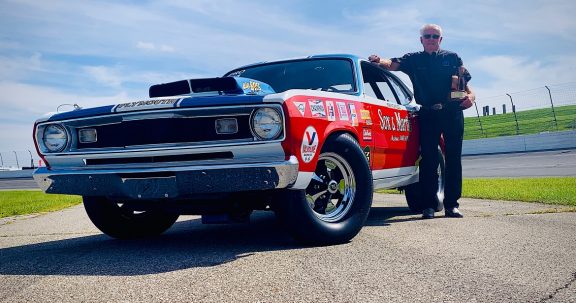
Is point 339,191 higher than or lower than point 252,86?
lower

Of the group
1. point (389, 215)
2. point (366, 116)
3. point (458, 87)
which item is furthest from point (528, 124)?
point (366, 116)

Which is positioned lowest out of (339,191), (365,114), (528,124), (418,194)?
(418,194)

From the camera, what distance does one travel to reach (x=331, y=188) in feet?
12.8

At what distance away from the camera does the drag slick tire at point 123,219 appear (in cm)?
427

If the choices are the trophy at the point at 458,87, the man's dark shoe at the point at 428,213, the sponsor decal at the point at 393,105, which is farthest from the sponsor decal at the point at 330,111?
the trophy at the point at 458,87

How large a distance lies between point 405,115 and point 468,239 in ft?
6.40

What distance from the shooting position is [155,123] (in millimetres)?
3590

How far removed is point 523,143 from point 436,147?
21902mm

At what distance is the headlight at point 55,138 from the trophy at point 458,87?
3643 mm

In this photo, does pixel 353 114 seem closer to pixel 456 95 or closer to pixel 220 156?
pixel 220 156

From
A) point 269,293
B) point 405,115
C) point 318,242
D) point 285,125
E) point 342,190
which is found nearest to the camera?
point 269,293

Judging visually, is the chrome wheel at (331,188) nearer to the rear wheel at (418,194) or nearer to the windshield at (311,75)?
the windshield at (311,75)

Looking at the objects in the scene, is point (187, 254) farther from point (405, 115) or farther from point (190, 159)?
point (405, 115)

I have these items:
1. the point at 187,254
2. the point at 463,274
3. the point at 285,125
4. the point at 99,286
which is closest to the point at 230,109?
the point at 285,125
